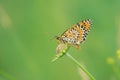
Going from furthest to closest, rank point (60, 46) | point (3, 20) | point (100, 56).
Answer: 1. point (100, 56)
2. point (3, 20)
3. point (60, 46)

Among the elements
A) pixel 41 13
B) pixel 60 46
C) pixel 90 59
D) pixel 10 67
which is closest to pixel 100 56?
pixel 90 59

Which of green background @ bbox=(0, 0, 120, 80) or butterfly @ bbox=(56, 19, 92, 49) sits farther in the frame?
green background @ bbox=(0, 0, 120, 80)

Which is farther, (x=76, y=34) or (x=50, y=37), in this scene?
(x=50, y=37)

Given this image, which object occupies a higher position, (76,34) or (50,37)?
(50,37)

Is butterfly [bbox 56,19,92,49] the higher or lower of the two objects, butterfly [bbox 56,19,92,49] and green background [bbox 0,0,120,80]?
the lower

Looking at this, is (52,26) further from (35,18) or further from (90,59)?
(90,59)
